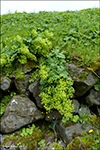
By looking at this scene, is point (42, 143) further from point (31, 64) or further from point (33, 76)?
point (31, 64)

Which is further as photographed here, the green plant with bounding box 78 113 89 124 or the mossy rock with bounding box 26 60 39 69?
the mossy rock with bounding box 26 60 39 69

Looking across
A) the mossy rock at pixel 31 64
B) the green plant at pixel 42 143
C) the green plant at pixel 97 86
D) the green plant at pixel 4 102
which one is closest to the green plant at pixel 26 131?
the green plant at pixel 42 143

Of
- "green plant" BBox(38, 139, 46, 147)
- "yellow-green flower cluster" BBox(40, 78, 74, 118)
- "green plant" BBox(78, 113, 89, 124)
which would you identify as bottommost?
"green plant" BBox(38, 139, 46, 147)

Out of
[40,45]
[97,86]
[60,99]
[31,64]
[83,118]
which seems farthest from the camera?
[31,64]

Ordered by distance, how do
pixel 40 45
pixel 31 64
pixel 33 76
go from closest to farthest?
pixel 40 45 → pixel 33 76 → pixel 31 64

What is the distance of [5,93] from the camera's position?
13.3 ft

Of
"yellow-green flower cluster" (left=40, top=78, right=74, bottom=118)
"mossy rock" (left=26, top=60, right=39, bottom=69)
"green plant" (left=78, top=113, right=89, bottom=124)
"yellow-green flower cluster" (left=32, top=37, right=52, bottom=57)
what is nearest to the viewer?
"yellow-green flower cluster" (left=40, top=78, right=74, bottom=118)

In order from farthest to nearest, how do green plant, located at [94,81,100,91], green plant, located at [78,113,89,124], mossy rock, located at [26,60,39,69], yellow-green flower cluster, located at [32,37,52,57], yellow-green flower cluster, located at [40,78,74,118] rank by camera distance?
mossy rock, located at [26,60,39,69]
yellow-green flower cluster, located at [32,37,52,57]
green plant, located at [94,81,100,91]
green plant, located at [78,113,89,124]
yellow-green flower cluster, located at [40,78,74,118]

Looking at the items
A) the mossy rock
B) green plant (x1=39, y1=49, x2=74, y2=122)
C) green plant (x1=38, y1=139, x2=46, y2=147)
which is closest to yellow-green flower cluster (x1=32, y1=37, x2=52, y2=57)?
the mossy rock

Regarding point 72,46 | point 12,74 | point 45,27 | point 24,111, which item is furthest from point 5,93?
point 45,27

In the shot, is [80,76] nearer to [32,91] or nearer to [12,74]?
[32,91]

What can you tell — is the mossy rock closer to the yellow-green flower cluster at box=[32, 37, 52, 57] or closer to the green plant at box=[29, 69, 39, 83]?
the green plant at box=[29, 69, 39, 83]

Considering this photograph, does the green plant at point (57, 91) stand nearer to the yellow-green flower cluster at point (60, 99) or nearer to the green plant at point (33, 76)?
the yellow-green flower cluster at point (60, 99)

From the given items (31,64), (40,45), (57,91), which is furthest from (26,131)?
(40,45)
